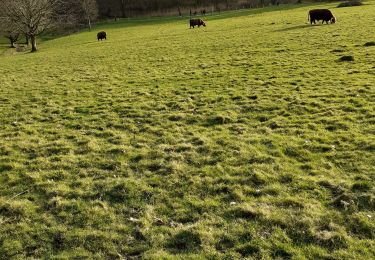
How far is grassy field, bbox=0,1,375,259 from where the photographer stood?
6914mm

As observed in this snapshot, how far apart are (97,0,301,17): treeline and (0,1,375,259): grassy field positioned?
75.6 meters

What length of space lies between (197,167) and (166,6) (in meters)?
98.2

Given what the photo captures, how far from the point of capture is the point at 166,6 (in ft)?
335

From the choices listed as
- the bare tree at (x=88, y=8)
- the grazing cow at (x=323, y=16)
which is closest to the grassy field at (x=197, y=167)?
the grazing cow at (x=323, y=16)

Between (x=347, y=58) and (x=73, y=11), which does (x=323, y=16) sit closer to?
(x=347, y=58)

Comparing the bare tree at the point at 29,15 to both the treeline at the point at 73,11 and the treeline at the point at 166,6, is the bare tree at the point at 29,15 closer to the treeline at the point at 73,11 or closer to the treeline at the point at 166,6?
the treeline at the point at 73,11

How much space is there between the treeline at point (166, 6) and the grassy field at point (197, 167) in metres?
75.6

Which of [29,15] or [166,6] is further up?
[166,6]

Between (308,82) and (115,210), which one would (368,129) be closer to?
(308,82)

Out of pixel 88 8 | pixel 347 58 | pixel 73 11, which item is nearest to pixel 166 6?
pixel 73 11

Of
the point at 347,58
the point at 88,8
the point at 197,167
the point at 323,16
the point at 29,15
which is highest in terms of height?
the point at 88,8

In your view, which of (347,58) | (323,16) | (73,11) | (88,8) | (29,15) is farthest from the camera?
(73,11)

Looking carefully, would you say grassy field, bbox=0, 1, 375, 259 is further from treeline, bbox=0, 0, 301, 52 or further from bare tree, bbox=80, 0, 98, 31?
bare tree, bbox=80, 0, 98, 31

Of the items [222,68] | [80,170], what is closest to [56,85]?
[222,68]
